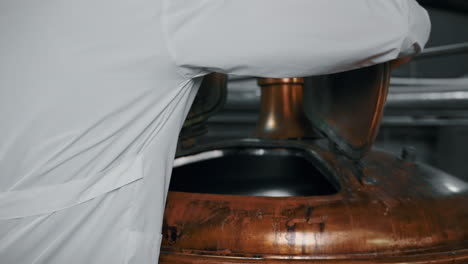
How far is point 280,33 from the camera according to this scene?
548 millimetres

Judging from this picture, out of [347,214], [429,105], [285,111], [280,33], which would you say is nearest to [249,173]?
[285,111]

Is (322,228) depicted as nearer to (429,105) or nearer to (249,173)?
(249,173)

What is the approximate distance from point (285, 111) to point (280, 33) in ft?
3.14

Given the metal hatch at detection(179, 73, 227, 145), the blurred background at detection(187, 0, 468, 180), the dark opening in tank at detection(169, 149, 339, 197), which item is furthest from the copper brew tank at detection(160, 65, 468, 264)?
the blurred background at detection(187, 0, 468, 180)

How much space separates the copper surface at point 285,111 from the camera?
4.86 ft

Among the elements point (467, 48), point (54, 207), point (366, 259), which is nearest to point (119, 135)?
point (54, 207)

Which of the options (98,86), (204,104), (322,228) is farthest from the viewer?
(204,104)

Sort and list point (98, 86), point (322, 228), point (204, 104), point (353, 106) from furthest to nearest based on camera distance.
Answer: point (204, 104) → point (353, 106) → point (322, 228) → point (98, 86)

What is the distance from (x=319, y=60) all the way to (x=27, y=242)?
1.65 ft

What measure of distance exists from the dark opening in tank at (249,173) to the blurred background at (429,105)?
129 cm

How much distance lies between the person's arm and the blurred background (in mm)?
1721

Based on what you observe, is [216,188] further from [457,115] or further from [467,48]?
[457,115]

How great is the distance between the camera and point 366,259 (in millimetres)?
616

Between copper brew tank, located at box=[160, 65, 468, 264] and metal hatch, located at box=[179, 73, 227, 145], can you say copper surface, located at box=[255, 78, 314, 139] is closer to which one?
metal hatch, located at box=[179, 73, 227, 145]
